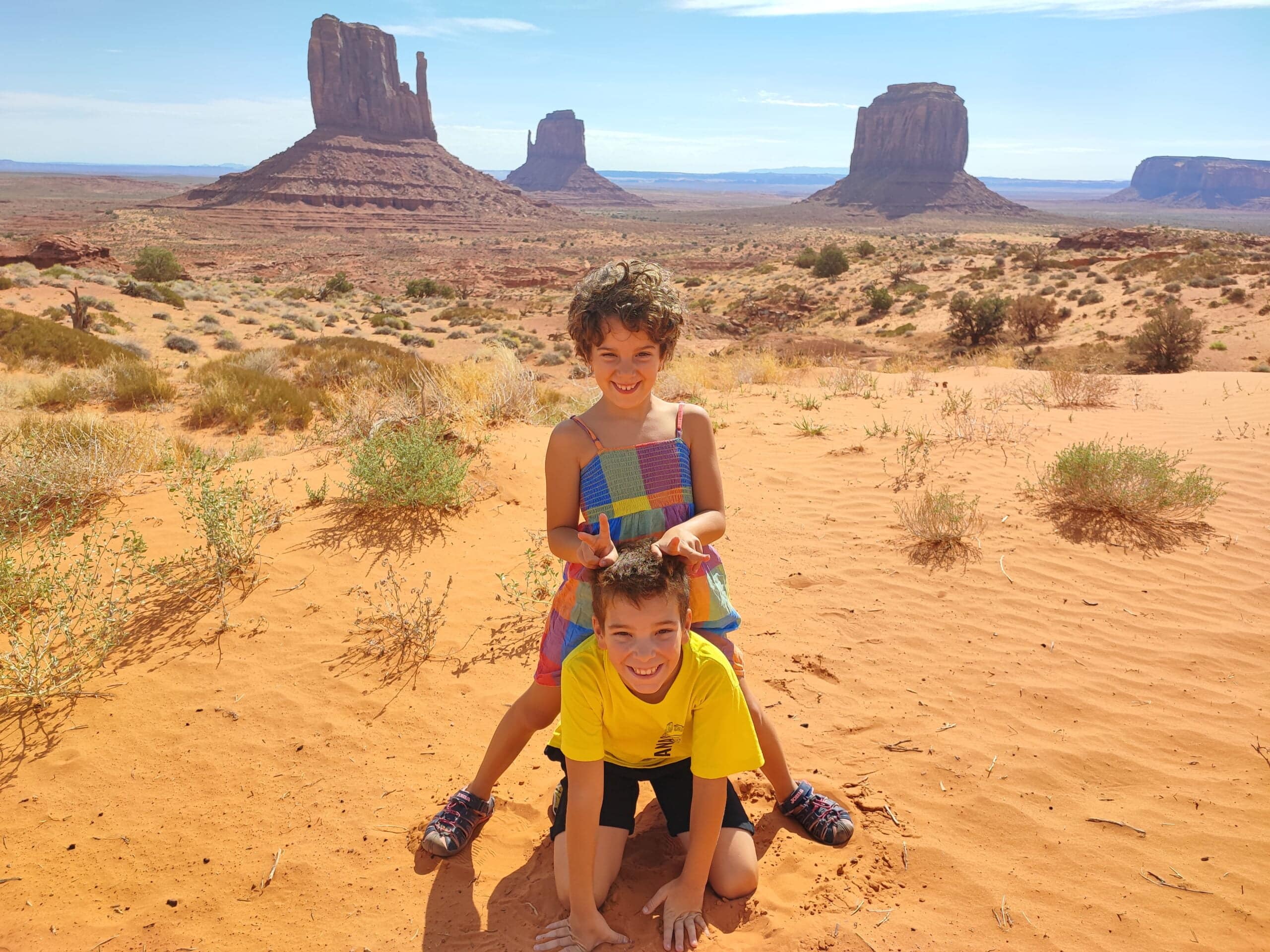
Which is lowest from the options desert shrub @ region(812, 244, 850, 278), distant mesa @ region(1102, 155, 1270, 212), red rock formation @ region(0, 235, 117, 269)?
red rock formation @ region(0, 235, 117, 269)

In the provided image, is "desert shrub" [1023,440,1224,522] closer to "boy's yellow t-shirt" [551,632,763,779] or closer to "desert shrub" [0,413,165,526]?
"boy's yellow t-shirt" [551,632,763,779]

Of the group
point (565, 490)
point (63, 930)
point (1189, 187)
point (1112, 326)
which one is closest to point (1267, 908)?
point (565, 490)

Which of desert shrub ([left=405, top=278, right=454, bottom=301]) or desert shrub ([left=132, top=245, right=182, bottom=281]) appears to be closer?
desert shrub ([left=132, top=245, right=182, bottom=281])

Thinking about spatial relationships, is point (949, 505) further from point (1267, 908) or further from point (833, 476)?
point (1267, 908)

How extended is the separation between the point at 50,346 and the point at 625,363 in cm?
1306

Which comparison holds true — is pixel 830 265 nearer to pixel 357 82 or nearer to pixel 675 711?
pixel 675 711

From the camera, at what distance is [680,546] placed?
6.10ft

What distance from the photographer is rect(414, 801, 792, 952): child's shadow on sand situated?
2197 millimetres

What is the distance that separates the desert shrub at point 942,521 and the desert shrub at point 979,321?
16.3 m

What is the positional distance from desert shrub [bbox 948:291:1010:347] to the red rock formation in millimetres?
31412

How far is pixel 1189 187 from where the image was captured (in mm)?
193500

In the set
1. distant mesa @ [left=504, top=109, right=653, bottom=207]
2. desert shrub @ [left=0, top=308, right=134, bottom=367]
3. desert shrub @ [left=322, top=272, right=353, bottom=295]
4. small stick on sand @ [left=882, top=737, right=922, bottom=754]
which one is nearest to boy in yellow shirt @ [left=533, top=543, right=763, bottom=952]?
small stick on sand @ [left=882, top=737, right=922, bottom=754]

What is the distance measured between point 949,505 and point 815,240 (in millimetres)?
58752

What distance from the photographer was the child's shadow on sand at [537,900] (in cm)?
220
